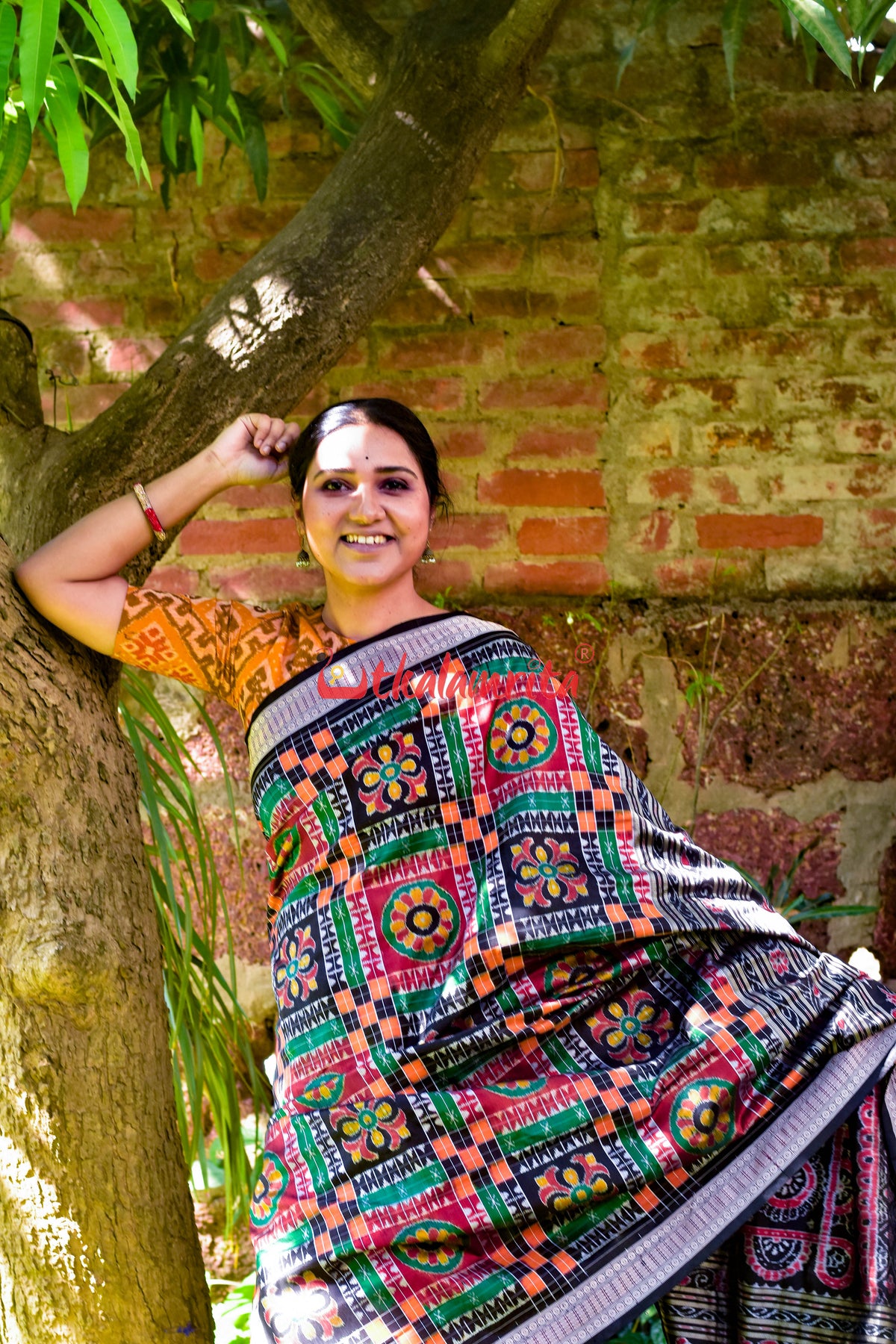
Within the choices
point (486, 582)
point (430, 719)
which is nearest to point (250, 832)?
point (486, 582)

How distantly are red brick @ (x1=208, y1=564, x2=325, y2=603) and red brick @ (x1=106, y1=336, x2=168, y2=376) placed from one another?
0.49 m

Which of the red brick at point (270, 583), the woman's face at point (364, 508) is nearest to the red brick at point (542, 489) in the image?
the red brick at point (270, 583)

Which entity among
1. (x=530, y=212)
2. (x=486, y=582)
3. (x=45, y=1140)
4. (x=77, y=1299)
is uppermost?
(x=530, y=212)

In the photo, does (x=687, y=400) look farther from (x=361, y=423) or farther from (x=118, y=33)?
(x=118, y=33)

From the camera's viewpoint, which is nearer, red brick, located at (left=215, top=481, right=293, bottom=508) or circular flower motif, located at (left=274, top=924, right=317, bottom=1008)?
circular flower motif, located at (left=274, top=924, right=317, bottom=1008)

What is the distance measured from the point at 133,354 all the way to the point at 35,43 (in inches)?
59.1

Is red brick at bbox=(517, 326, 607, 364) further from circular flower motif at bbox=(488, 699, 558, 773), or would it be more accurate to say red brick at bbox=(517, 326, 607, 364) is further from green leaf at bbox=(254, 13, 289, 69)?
circular flower motif at bbox=(488, 699, 558, 773)

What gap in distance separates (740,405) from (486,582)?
0.66 m

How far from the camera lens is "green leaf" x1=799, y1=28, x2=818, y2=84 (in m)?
2.44

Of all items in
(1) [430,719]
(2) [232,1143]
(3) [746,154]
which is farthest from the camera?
(3) [746,154]

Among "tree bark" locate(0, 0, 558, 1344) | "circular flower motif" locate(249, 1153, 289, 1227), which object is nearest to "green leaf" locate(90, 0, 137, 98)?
"tree bark" locate(0, 0, 558, 1344)

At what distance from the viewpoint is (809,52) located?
2.52 m

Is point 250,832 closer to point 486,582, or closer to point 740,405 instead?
point 486,582

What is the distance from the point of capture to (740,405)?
268cm
